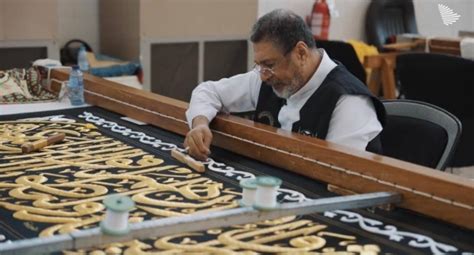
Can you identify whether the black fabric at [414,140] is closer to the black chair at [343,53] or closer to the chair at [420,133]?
the chair at [420,133]

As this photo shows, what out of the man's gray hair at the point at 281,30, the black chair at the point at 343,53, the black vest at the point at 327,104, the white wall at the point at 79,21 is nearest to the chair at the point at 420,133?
the black vest at the point at 327,104

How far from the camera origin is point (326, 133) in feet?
6.79

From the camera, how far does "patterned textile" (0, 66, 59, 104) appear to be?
2869 mm

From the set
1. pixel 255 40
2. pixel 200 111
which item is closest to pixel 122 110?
pixel 200 111

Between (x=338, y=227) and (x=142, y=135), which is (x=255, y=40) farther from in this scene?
(x=338, y=227)

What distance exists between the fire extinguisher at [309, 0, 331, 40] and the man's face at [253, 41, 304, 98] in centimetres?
409

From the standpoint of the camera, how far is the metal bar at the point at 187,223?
1.17 m

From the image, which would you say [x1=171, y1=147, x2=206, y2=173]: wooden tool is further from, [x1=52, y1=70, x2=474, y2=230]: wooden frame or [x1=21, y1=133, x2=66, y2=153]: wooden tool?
[x1=21, y1=133, x2=66, y2=153]: wooden tool

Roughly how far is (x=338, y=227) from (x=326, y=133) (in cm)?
61

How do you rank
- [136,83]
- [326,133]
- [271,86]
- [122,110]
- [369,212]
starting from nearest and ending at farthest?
[369,212] < [326,133] < [271,86] < [122,110] < [136,83]

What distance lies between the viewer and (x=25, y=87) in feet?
9.76

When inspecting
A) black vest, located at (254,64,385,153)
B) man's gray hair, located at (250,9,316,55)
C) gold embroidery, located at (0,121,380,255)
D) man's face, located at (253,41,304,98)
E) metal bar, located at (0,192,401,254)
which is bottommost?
gold embroidery, located at (0,121,380,255)

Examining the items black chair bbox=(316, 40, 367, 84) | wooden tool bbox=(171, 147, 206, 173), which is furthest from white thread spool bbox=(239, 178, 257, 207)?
black chair bbox=(316, 40, 367, 84)

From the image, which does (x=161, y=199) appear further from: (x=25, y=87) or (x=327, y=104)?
(x=25, y=87)
